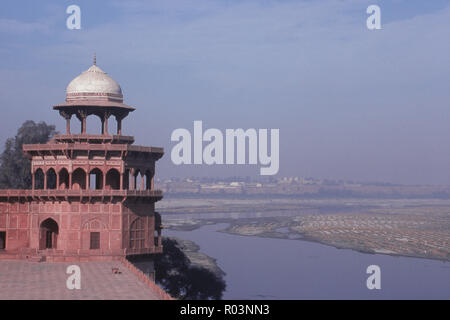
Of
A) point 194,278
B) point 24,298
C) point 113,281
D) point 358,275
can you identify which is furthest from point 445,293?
point 24,298

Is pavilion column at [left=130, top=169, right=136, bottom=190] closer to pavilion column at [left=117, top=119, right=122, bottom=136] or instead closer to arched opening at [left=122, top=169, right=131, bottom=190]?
arched opening at [left=122, top=169, right=131, bottom=190]

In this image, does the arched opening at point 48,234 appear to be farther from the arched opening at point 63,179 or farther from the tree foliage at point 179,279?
the tree foliage at point 179,279

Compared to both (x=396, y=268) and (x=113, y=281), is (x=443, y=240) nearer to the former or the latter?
(x=396, y=268)

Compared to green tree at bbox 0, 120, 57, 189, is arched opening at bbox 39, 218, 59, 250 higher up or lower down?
lower down

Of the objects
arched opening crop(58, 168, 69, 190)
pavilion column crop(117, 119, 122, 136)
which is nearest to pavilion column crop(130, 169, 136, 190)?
pavilion column crop(117, 119, 122, 136)

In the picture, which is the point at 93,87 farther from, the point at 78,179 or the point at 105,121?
the point at 78,179

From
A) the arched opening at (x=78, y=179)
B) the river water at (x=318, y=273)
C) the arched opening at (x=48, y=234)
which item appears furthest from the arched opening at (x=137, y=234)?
the river water at (x=318, y=273)
